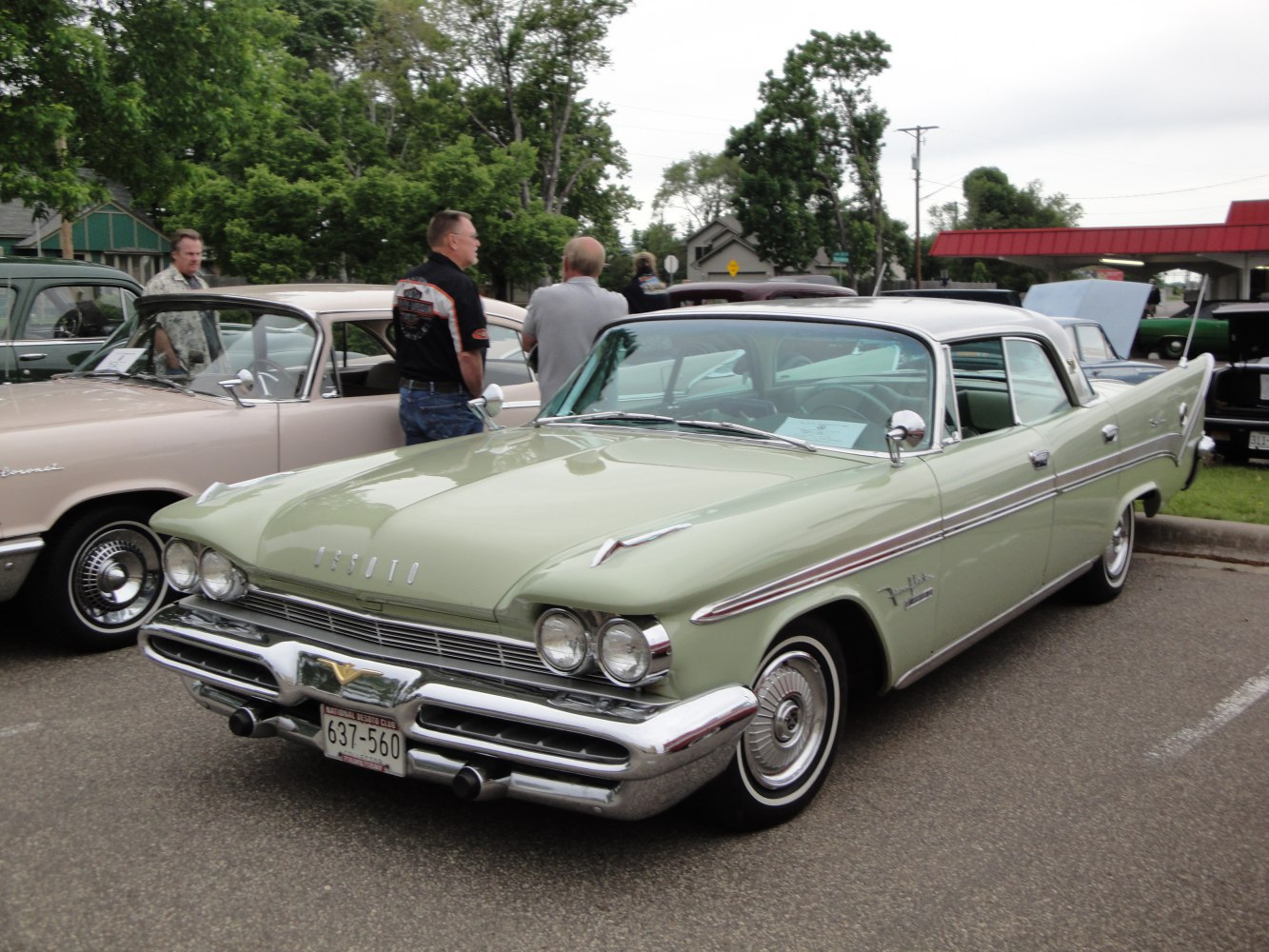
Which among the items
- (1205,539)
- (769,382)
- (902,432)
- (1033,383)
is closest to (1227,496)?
(1205,539)

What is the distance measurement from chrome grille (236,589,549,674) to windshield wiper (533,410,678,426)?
4.88 feet

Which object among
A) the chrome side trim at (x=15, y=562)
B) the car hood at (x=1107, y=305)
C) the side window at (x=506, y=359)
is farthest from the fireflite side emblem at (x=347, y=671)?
the car hood at (x=1107, y=305)

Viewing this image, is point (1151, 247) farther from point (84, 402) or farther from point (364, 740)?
point (364, 740)

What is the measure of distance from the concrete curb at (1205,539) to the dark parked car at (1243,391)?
7.64ft

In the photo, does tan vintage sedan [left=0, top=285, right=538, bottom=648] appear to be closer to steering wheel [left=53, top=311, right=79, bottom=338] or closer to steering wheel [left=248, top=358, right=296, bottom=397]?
steering wheel [left=248, top=358, right=296, bottom=397]

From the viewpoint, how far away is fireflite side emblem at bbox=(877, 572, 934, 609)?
12.2 ft

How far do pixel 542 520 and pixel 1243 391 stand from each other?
26.1 feet

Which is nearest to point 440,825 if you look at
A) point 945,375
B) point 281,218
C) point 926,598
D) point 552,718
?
point 552,718

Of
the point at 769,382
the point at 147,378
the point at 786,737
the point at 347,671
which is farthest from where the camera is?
the point at 147,378

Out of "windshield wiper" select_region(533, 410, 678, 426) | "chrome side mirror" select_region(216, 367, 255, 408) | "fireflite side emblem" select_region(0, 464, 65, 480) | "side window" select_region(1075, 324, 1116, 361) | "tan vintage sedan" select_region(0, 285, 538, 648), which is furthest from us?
"side window" select_region(1075, 324, 1116, 361)

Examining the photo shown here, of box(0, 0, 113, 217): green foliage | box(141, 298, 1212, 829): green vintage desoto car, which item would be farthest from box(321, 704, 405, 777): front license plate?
box(0, 0, 113, 217): green foliage

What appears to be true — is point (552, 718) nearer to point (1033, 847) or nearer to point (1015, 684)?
point (1033, 847)

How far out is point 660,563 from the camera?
2.99 m

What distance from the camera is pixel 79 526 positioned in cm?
506
